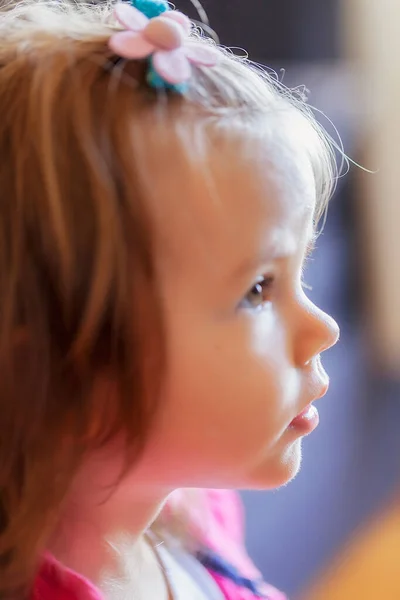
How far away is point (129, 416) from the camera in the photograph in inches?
17.5

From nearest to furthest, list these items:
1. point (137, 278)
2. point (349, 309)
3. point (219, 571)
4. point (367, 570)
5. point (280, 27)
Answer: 1. point (137, 278)
2. point (219, 571)
3. point (367, 570)
4. point (280, 27)
5. point (349, 309)

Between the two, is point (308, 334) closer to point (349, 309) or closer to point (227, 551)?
point (227, 551)

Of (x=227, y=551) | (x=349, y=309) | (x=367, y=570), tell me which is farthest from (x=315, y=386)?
(x=349, y=309)

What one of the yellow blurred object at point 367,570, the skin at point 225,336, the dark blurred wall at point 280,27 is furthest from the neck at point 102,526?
the yellow blurred object at point 367,570

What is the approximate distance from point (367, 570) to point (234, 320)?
3.31 feet

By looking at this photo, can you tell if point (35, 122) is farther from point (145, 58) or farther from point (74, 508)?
point (74, 508)

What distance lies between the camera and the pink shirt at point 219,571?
19.2 inches

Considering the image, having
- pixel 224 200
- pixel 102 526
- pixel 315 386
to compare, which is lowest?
pixel 102 526

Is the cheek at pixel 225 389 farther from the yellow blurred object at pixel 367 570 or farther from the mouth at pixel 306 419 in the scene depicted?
the yellow blurred object at pixel 367 570

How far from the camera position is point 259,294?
46 centimetres

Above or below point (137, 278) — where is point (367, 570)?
below

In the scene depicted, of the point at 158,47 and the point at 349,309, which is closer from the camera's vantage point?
the point at 158,47

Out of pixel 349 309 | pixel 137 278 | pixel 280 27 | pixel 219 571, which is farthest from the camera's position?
pixel 349 309

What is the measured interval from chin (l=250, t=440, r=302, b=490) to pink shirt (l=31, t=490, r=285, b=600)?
0.13m
